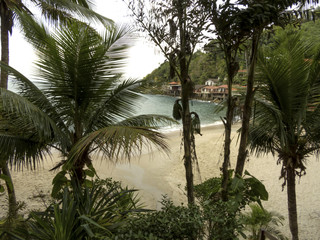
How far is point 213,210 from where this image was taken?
2299 millimetres

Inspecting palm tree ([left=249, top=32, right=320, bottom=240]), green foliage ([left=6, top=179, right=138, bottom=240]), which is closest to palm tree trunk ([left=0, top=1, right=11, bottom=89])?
green foliage ([left=6, top=179, right=138, bottom=240])

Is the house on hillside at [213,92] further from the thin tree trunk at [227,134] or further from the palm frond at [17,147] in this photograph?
the palm frond at [17,147]

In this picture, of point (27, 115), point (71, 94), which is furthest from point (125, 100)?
point (27, 115)

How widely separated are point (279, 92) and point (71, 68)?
3.37 m

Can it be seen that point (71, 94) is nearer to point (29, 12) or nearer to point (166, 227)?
point (166, 227)

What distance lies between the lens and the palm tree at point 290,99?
381 centimetres

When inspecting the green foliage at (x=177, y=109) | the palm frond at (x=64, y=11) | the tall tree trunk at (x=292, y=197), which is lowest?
the tall tree trunk at (x=292, y=197)

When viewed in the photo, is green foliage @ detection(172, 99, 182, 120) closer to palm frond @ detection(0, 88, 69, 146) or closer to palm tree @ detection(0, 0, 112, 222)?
palm frond @ detection(0, 88, 69, 146)

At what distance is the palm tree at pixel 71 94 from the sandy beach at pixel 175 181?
2437 mm

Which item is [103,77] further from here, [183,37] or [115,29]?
[183,37]

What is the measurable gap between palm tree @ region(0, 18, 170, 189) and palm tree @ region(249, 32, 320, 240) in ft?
6.47

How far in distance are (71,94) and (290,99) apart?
357 cm

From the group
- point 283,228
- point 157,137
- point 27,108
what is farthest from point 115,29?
point 283,228

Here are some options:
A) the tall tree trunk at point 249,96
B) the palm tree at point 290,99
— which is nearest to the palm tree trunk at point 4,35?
the tall tree trunk at point 249,96
